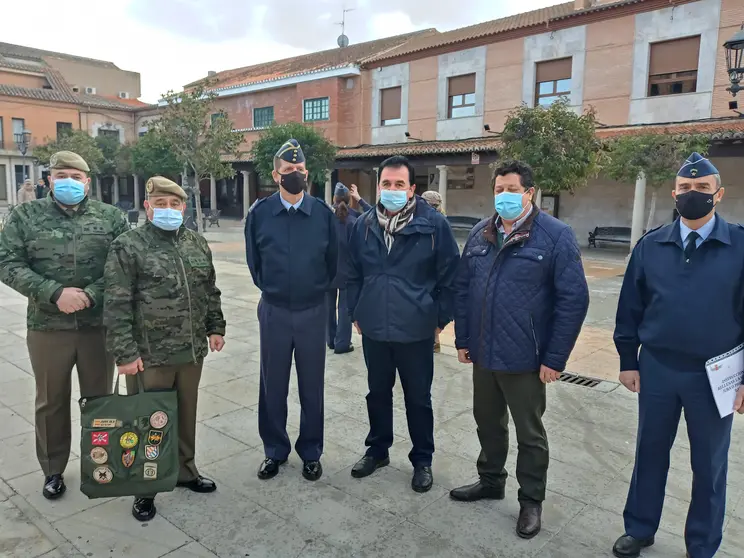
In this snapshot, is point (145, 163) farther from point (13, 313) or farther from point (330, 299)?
point (330, 299)

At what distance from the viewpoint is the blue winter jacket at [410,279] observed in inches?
124

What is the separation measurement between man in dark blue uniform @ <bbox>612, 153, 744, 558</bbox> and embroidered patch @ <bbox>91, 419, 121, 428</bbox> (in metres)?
2.41

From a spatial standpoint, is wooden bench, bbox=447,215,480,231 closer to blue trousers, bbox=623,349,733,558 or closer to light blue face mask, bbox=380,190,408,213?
light blue face mask, bbox=380,190,408,213

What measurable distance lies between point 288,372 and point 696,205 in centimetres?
233

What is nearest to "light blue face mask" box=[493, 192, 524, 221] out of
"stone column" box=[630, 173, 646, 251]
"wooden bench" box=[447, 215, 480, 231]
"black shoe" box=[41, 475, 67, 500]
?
"black shoe" box=[41, 475, 67, 500]

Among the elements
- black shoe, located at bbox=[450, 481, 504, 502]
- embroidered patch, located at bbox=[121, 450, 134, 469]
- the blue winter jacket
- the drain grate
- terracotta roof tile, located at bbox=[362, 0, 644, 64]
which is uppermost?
terracotta roof tile, located at bbox=[362, 0, 644, 64]

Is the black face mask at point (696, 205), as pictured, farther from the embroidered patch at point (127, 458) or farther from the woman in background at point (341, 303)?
the woman in background at point (341, 303)

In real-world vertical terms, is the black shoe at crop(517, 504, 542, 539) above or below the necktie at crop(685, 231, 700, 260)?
below

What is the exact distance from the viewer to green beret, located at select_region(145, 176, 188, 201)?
9.75 ft

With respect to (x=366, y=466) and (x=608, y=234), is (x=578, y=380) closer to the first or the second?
(x=366, y=466)

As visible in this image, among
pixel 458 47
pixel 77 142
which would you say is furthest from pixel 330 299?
pixel 77 142

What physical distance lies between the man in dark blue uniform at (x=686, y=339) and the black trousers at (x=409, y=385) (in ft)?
3.51

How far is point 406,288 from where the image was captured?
3172 millimetres

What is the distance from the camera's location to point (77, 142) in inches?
1220
